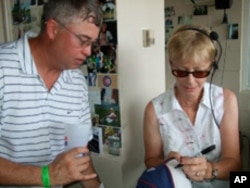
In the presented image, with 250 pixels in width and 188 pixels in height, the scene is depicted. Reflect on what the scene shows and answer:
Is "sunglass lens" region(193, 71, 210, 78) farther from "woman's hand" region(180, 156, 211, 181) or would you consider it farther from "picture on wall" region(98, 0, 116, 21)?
"picture on wall" region(98, 0, 116, 21)

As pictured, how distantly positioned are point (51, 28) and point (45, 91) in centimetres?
25

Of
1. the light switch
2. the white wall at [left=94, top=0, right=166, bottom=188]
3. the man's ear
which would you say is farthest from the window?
the man's ear

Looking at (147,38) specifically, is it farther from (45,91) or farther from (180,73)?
(45,91)

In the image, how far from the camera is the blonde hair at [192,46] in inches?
47.2

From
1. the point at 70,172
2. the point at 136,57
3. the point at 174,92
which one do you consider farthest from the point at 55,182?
the point at 136,57

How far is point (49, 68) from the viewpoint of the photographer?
1227 millimetres

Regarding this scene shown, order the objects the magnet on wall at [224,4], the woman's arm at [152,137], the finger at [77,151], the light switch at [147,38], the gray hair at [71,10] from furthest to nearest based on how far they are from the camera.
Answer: the magnet on wall at [224,4] < the light switch at [147,38] < the woman's arm at [152,137] < the gray hair at [71,10] < the finger at [77,151]

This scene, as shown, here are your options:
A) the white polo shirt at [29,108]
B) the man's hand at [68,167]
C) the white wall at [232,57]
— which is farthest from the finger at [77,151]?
the white wall at [232,57]

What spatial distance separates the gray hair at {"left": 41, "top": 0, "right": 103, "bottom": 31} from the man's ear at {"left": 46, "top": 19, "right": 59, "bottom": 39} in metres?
0.02

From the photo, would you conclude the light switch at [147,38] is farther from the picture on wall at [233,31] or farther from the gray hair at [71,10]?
the picture on wall at [233,31]

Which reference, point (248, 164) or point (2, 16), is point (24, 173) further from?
point (248, 164)

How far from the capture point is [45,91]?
121 cm

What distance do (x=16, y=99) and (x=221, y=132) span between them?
0.84 metres

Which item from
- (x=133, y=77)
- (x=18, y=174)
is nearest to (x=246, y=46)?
(x=133, y=77)
